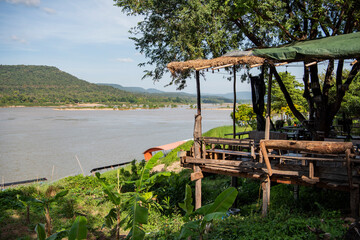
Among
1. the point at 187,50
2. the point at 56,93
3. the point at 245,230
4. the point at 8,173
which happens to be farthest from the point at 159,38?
the point at 56,93

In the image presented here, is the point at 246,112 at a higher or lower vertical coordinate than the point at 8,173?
higher

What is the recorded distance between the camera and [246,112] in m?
18.2

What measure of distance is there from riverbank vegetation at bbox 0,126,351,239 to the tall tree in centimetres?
329

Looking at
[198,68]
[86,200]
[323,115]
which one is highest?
[198,68]

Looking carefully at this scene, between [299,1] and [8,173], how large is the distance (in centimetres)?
1994

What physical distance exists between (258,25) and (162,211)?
26.5ft

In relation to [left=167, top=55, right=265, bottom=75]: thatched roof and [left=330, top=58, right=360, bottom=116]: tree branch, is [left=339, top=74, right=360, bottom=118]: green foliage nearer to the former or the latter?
[left=330, top=58, right=360, bottom=116]: tree branch

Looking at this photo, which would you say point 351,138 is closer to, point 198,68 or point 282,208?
point 282,208

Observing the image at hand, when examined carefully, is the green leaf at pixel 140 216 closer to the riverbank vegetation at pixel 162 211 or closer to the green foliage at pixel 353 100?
the riverbank vegetation at pixel 162 211

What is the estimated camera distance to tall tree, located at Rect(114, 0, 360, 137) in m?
10.3

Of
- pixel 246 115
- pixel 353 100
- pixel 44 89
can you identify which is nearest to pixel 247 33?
pixel 246 115

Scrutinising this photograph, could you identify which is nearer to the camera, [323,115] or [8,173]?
[323,115]

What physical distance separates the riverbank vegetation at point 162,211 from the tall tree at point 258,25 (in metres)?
3.29

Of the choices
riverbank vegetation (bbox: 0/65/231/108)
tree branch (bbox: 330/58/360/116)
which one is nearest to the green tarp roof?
tree branch (bbox: 330/58/360/116)
